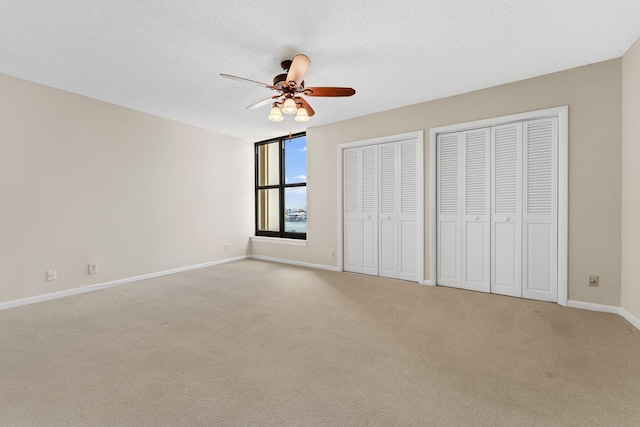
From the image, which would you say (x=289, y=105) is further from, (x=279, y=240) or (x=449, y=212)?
(x=279, y=240)

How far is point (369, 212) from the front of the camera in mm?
4707

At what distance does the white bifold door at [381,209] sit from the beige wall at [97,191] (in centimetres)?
260

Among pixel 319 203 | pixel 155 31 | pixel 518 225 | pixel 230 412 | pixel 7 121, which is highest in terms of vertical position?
pixel 155 31

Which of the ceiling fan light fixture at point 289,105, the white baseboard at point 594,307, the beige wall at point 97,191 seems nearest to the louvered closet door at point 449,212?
the white baseboard at point 594,307

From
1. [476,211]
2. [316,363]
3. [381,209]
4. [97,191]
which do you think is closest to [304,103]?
[381,209]

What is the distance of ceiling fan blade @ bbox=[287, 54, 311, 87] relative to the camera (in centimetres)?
248

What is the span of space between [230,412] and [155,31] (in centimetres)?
290

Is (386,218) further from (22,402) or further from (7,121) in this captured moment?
(7,121)

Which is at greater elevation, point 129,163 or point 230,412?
point 129,163

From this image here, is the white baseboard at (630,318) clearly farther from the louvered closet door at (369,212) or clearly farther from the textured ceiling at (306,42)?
the louvered closet door at (369,212)

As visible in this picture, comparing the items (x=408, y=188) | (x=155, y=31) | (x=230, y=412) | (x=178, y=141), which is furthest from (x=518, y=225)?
(x=178, y=141)

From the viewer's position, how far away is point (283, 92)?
2.88 meters

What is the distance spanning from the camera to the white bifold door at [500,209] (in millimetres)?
3291

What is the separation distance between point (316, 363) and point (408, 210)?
2880 millimetres
